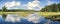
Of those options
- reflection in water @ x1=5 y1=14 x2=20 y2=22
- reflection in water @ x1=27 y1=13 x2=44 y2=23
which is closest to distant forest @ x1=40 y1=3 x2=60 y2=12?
reflection in water @ x1=27 y1=13 x2=44 y2=23

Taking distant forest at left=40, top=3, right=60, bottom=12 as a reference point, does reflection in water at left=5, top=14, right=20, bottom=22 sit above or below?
below

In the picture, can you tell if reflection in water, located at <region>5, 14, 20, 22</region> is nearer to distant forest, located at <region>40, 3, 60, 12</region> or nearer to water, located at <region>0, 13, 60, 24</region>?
water, located at <region>0, 13, 60, 24</region>

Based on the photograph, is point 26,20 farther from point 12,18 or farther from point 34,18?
point 12,18

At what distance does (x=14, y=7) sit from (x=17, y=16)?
17cm

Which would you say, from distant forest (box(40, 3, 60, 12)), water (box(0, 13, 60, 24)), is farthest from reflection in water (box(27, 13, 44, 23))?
distant forest (box(40, 3, 60, 12))

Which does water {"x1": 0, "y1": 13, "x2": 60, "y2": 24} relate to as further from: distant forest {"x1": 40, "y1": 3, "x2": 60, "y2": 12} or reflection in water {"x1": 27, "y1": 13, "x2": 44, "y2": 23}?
distant forest {"x1": 40, "y1": 3, "x2": 60, "y2": 12}

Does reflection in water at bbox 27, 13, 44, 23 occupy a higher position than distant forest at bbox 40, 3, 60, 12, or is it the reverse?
distant forest at bbox 40, 3, 60, 12

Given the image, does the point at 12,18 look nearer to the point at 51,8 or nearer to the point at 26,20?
the point at 26,20

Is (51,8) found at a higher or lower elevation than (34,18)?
higher

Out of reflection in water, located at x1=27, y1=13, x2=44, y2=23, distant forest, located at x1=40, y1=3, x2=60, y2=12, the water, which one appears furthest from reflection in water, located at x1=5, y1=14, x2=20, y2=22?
distant forest, located at x1=40, y1=3, x2=60, y2=12

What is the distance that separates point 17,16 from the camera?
3.88 metres

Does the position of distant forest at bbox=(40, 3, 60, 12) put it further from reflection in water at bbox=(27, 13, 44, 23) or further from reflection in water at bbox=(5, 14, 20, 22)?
reflection in water at bbox=(5, 14, 20, 22)

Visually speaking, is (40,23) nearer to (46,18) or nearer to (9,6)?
(46,18)

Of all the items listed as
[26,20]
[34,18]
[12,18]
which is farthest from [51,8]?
[12,18]
